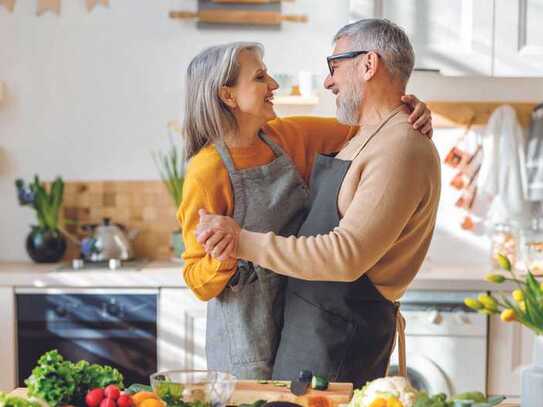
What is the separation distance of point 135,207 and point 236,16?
43.3 inches

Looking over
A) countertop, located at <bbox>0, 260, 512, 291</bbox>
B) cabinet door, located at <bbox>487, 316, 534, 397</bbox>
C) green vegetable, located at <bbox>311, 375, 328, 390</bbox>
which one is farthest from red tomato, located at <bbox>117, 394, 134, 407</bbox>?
cabinet door, located at <bbox>487, 316, 534, 397</bbox>

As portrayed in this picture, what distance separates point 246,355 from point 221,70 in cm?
78

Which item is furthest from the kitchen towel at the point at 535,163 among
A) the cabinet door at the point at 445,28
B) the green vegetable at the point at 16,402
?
the green vegetable at the point at 16,402

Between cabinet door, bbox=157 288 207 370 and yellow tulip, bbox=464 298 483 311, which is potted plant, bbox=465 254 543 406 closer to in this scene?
yellow tulip, bbox=464 298 483 311

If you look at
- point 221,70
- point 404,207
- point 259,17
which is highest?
point 259,17

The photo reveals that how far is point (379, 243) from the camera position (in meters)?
2.02

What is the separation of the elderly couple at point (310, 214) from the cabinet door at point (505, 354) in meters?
1.47

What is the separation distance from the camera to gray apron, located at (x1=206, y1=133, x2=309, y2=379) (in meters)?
2.33

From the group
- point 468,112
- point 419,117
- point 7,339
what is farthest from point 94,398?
point 468,112

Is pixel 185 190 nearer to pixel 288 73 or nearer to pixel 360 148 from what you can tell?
pixel 360 148

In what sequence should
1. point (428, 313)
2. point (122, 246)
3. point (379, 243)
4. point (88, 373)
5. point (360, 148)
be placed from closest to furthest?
1. point (88, 373)
2. point (379, 243)
3. point (360, 148)
4. point (428, 313)
5. point (122, 246)

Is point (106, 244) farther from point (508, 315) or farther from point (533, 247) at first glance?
point (508, 315)

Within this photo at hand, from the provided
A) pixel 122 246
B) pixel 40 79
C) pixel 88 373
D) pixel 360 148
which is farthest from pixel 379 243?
pixel 40 79

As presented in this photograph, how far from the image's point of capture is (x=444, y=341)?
12.2 ft
